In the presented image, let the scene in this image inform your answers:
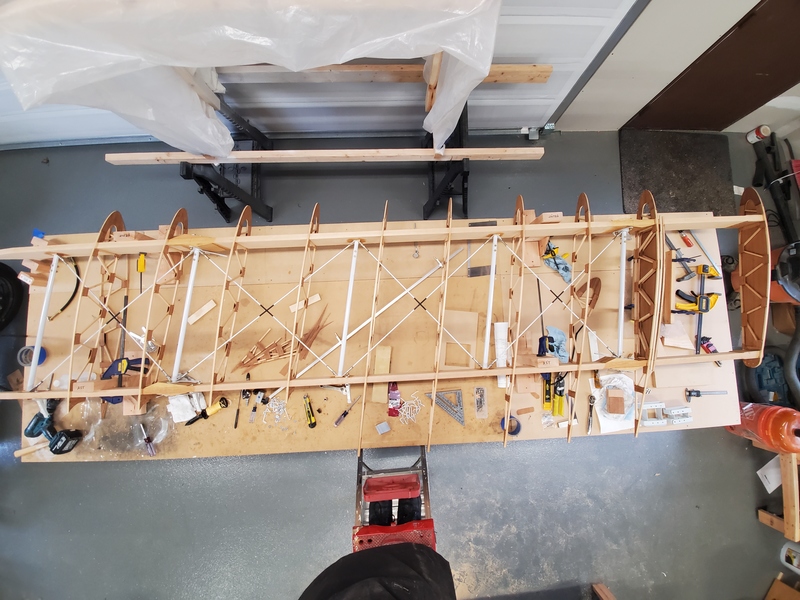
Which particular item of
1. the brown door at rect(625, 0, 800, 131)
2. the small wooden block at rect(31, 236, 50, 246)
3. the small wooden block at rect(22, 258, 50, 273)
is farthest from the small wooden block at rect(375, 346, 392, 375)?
the brown door at rect(625, 0, 800, 131)

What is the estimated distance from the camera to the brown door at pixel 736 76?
240 centimetres

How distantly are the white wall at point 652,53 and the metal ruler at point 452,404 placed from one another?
2.84 m

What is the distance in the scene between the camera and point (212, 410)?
2.59 metres

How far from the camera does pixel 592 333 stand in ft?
8.74

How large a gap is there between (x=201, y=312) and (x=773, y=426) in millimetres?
4801

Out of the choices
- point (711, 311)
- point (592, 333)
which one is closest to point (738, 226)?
point (711, 311)

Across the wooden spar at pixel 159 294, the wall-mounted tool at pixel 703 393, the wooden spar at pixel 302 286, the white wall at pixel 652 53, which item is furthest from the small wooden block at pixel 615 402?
the wooden spar at pixel 159 294

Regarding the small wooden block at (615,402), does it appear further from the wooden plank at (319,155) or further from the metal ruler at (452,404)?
the wooden plank at (319,155)

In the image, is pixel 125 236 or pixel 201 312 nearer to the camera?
pixel 125 236

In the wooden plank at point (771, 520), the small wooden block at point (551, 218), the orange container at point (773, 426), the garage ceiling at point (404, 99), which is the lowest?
the wooden plank at point (771, 520)

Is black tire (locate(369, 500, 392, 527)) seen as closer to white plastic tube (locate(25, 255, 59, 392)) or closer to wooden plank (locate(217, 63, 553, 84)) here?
white plastic tube (locate(25, 255, 59, 392))

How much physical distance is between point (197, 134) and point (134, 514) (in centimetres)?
345

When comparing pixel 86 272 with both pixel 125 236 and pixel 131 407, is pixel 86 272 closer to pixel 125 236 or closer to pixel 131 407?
pixel 125 236

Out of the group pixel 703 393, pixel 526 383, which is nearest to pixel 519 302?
pixel 526 383
